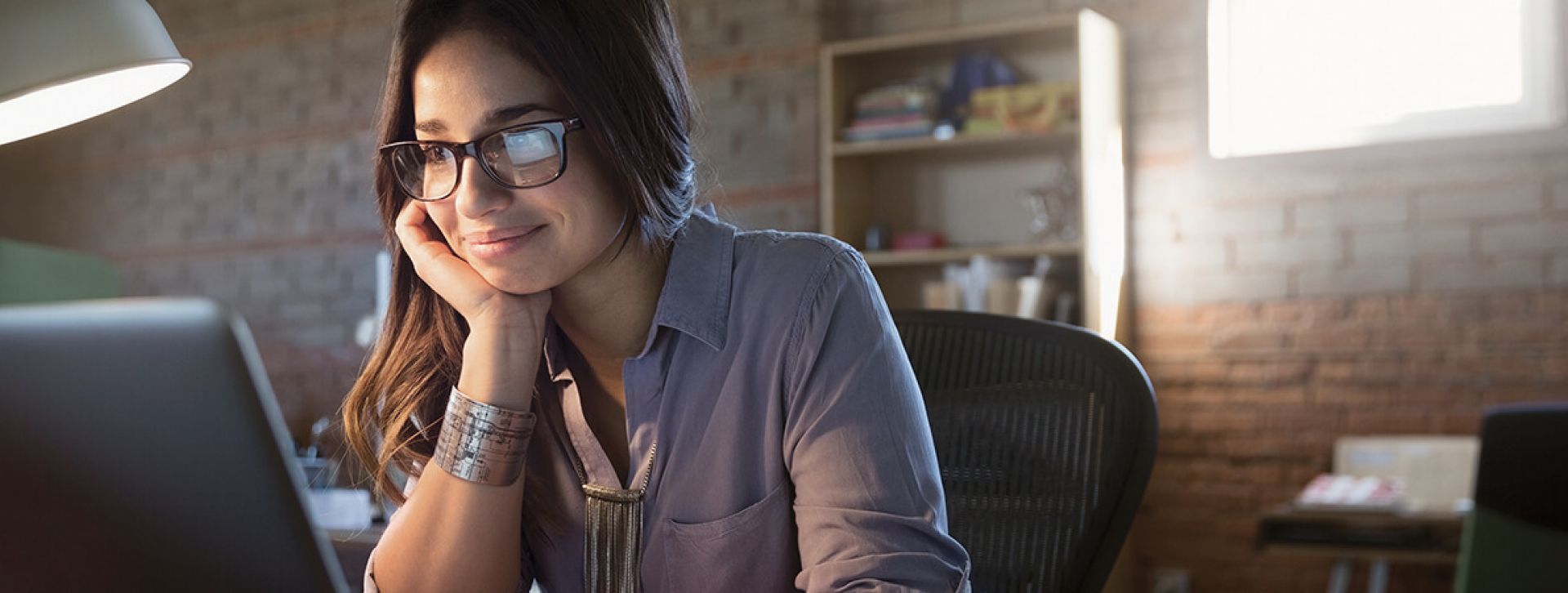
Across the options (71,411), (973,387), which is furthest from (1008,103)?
(71,411)

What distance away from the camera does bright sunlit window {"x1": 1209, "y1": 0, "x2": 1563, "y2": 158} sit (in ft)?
12.7

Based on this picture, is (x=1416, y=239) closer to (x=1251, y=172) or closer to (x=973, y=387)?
(x=1251, y=172)

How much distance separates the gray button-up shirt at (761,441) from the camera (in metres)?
1.17

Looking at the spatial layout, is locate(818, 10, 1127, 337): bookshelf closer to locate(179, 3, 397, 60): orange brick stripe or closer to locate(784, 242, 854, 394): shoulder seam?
locate(179, 3, 397, 60): orange brick stripe

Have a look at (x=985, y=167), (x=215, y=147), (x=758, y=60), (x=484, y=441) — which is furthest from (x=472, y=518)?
(x=215, y=147)

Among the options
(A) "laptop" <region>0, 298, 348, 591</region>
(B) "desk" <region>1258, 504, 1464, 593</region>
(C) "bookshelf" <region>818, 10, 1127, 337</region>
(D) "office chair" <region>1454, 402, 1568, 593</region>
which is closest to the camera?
(A) "laptop" <region>0, 298, 348, 591</region>

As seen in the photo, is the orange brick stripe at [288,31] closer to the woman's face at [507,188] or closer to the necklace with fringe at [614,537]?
the woman's face at [507,188]

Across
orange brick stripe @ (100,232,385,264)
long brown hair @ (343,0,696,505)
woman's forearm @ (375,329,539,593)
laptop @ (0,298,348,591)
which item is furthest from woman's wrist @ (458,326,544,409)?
orange brick stripe @ (100,232,385,264)

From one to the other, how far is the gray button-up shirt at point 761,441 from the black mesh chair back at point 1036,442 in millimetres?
116

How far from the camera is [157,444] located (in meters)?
0.61

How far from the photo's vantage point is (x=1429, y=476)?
153 inches

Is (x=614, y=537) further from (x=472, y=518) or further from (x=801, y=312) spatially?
(x=801, y=312)

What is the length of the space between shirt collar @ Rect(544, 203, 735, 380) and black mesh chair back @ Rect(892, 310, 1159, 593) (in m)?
0.22

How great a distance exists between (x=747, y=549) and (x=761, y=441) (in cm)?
10
